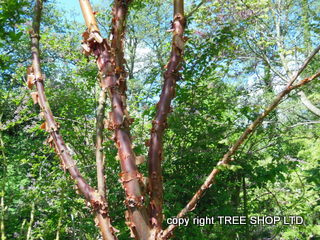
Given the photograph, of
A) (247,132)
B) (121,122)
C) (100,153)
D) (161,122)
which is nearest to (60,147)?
(100,153)

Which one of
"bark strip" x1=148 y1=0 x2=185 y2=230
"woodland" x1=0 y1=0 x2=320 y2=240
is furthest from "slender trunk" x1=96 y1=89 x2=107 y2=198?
"bark strip" x1=148 y1=0 x2=185 y2=230

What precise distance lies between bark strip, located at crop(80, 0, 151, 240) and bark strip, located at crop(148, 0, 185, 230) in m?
0.11

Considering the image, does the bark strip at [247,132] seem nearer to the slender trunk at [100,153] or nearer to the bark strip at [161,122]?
the bark strip at [161,122]

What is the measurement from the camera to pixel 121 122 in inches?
50.4

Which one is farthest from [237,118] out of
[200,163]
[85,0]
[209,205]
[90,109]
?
[85,0]

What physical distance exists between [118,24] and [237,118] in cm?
171

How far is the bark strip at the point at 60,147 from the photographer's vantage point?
1.21m

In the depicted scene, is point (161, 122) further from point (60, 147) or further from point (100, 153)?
point (60, 147)

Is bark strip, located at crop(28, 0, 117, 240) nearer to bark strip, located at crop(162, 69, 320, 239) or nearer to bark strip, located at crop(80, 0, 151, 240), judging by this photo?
bark strip, located at crop(80, 0, 151, 240)

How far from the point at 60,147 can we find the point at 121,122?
11.4 inches

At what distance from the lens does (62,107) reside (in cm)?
369

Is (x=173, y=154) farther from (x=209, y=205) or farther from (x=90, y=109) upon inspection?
(x=90, y=109)

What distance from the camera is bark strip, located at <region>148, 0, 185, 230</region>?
52.8 inches

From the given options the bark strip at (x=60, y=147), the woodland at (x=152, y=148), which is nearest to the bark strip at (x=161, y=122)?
the woodland at (x=152, y=148)
